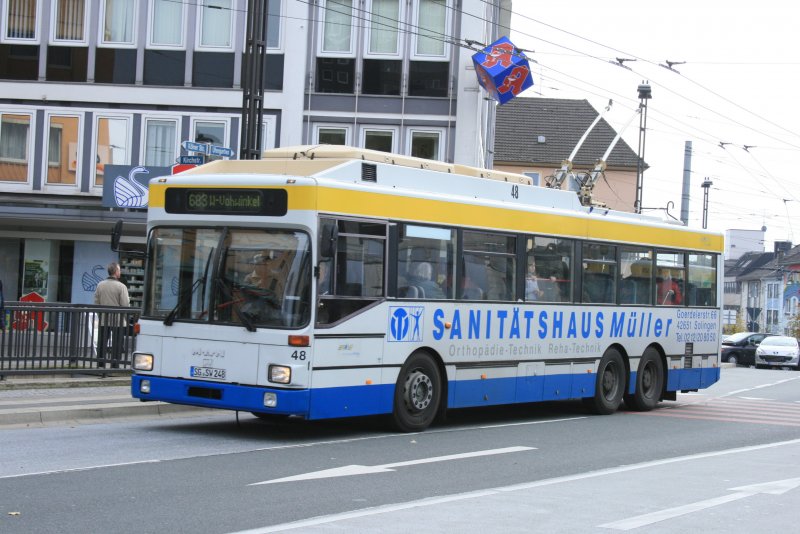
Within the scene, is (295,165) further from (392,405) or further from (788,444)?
(788,444)

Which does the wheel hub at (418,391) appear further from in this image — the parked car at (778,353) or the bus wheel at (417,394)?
the parked car at (778,353)

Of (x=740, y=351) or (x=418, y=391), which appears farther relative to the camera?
(x=740, y=351)

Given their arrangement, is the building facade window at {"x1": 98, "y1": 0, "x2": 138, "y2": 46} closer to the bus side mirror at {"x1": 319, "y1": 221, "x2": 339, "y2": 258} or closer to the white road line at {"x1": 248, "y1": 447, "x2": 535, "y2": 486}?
the bus side mirror at {"x1": 319, "y1": 221, "x2": 339, "y2": 258}

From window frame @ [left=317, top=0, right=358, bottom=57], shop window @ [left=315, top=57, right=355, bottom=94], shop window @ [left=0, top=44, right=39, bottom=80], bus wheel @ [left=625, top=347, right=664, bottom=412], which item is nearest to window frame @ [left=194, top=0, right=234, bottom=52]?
window frame @ [left=317, top=0, right=358, bottom=57]

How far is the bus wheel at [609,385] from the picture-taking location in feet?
60.3

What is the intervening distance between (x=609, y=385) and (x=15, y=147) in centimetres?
2116

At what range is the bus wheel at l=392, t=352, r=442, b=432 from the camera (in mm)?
14203

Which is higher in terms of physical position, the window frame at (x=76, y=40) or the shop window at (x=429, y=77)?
the window frame at (x=76, y=40)

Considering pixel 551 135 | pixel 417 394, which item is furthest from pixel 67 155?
pixel 551 135

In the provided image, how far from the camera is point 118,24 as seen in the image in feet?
112

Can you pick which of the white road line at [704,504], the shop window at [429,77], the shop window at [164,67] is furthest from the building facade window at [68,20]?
the white road line at [704,504]

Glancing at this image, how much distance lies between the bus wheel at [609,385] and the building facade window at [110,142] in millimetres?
19069

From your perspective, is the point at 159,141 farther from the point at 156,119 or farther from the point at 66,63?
the point at 66,63

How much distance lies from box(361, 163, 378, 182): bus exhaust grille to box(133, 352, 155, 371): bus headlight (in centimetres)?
309
